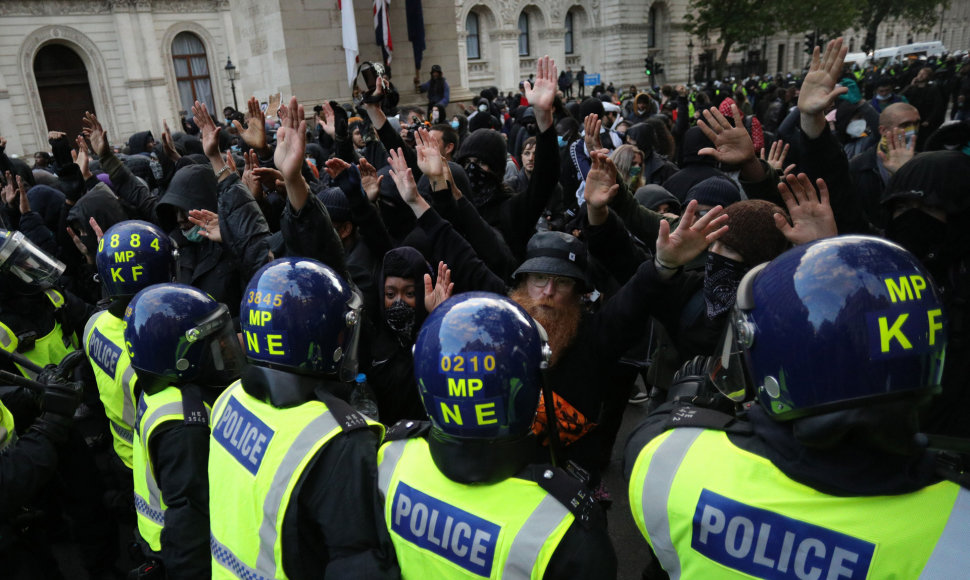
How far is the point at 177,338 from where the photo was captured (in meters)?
2.21

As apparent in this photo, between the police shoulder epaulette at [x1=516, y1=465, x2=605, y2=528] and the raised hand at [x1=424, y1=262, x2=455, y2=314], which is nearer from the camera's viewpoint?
the police shoulder epaulette at [x1=516, y1=465, x2=605, y2=528]

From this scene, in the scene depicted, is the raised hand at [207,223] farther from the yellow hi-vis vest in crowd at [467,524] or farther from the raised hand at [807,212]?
the raised hand at [807,212]

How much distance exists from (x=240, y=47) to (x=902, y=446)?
490 inches

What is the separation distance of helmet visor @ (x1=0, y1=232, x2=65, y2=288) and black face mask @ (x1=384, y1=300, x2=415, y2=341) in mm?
2245

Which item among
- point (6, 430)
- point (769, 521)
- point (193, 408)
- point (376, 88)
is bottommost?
point (6, 430)

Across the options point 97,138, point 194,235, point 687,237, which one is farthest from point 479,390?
point 97,138

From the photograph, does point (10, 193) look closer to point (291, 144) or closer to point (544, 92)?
point (291, 144)

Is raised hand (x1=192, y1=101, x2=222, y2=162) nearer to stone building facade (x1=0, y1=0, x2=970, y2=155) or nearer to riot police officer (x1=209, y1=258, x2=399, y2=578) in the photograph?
riot police officer (x1=209, y1=258, x2=399, y2=578)

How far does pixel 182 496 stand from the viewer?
2.01 m

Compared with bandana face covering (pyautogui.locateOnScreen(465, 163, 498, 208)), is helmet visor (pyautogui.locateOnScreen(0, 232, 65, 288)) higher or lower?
lower

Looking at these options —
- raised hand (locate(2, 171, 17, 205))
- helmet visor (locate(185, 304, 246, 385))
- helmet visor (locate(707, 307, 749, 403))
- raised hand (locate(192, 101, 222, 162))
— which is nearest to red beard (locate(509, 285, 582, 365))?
helmet visor (locate(707, 307, 749, 403))

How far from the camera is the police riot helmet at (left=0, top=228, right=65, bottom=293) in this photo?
335 centimetres

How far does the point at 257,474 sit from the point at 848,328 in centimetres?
151

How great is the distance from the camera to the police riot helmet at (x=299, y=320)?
6.02ft
